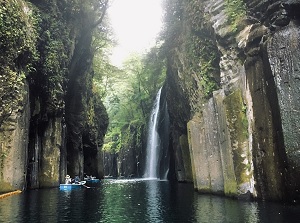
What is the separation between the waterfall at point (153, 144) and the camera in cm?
3894

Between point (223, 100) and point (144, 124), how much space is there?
29.0 metres

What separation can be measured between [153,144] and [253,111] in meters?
27.4

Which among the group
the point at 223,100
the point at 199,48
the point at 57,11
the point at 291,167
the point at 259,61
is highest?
the point at 57,11

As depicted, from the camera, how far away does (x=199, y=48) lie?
19.5 meters

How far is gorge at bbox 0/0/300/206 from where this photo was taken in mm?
11328

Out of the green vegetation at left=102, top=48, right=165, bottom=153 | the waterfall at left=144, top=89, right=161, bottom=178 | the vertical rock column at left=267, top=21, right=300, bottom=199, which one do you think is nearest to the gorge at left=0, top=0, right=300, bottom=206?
the vertical rock column at left=267, top=21, right=300, bottom=199

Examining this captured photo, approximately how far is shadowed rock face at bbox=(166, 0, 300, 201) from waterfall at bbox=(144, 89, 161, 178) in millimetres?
20817

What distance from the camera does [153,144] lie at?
130 ft

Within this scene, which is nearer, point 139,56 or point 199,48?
point 199,48

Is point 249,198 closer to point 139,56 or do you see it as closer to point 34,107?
point 34,107

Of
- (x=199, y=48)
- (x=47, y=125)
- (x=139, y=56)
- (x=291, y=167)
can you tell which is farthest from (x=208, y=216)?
(x=139, y=56)

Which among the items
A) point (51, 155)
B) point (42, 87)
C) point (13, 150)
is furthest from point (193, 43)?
point (51, 155)

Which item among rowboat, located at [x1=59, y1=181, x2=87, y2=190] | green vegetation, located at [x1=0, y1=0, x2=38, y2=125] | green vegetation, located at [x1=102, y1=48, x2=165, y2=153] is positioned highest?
green vegetation, located at [x1=102, y1=48, x2=165, y2=153]

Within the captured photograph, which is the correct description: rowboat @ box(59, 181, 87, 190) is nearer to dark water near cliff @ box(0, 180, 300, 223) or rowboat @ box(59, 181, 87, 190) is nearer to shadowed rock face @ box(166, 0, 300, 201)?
dark water near cliff @ box(0, 180, 300, 223)
